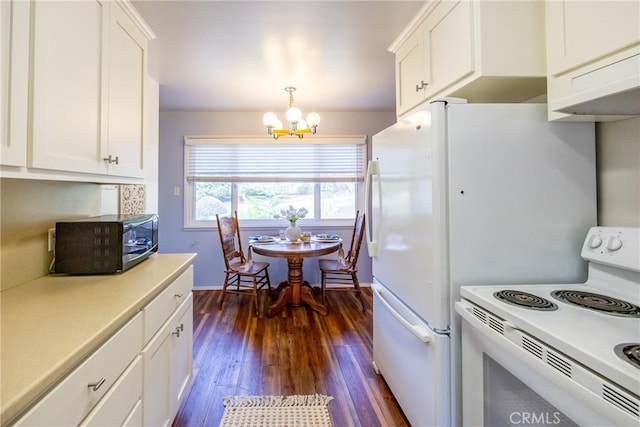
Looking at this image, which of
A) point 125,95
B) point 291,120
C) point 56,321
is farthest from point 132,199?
point 56,321

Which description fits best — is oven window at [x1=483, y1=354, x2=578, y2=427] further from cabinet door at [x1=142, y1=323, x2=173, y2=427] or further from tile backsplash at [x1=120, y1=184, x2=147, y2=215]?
tile backsplash at [x1=120, y1=184, x2=147, y2=215]

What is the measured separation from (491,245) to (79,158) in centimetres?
167

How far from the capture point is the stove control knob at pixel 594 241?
1.08 metres

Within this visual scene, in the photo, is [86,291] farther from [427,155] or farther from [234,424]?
[427,155]

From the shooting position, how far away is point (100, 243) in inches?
51.9

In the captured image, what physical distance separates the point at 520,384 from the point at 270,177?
339 cm

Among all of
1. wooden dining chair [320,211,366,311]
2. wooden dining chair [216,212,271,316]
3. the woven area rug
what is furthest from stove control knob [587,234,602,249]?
wooden dining chair [216,212,271,316]

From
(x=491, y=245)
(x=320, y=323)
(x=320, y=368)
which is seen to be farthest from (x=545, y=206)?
(x=320, y=323)

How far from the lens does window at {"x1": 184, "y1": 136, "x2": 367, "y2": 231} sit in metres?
3.81

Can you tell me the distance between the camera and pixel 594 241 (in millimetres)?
1090

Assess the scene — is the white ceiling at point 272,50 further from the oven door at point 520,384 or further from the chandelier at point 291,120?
the oven door at point 520,384

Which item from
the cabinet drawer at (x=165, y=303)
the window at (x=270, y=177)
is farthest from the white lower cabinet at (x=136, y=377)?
the window at (x=270, y=177)

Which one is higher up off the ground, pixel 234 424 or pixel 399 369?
pixel 399 369

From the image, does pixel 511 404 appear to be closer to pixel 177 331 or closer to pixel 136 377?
pixel 136 377
